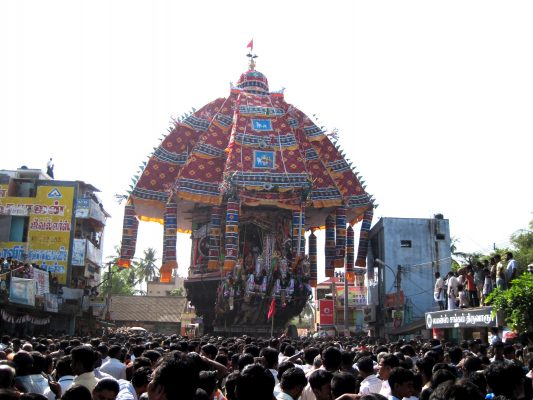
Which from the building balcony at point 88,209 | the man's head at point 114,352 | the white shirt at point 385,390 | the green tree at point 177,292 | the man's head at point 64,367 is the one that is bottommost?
the white shirt at point 385,390

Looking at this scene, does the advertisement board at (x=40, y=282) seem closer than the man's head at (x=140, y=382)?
No

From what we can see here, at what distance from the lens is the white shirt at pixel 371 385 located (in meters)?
6.96

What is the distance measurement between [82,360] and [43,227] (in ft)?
116

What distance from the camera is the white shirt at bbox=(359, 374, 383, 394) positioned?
696 cm

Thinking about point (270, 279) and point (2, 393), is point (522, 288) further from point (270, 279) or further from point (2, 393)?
point (270, 279)

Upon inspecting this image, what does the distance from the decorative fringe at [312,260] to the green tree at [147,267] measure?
43.2m

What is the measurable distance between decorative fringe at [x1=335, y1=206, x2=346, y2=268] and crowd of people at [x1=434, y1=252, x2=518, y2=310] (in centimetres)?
1606

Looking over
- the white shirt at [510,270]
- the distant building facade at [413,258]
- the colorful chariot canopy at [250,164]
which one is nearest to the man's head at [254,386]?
the white shirt at [510,270]

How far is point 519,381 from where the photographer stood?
5047 mm

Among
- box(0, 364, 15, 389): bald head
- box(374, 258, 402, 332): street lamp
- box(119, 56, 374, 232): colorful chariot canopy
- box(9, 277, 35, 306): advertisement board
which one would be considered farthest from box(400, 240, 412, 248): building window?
box(0, 364, 15, 389): bald head

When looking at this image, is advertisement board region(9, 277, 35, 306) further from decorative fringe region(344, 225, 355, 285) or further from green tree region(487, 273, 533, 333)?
green tree region(487, 273, 533, 333)

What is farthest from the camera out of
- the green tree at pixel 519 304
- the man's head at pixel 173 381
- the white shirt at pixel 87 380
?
the green tree at pixel 519 304

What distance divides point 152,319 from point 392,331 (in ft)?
88.0

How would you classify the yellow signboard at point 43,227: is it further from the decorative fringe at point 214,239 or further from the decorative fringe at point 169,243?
the decorative fringe at point 214,239
